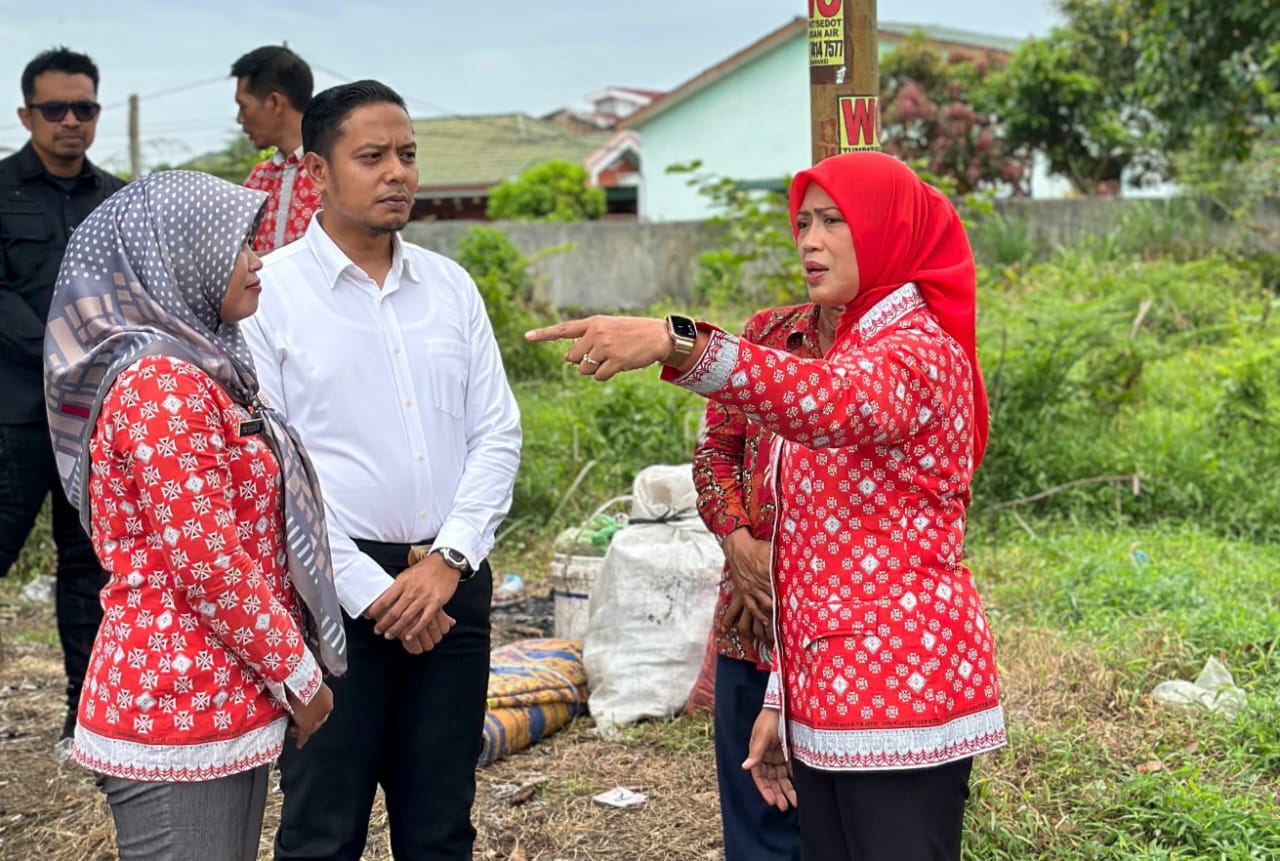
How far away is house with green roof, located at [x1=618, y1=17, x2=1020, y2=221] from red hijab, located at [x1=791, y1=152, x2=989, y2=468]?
2021 centimetres

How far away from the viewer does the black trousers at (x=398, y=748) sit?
102 inches

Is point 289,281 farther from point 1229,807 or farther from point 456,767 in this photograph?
point 1229,807

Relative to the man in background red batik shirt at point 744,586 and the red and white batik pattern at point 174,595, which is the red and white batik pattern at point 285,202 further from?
the red and white batik pattern at point 174,595

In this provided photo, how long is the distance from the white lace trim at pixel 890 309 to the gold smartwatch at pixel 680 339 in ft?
1.24

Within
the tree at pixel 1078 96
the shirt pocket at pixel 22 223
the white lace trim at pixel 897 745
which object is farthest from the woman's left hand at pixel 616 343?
the tree at pixel 1078 96

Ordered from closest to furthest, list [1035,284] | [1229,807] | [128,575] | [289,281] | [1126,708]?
[128,575] → [289,281] → [1229,807] → [1126,708] → [1035,284]

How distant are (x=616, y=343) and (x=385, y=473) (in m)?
0.90

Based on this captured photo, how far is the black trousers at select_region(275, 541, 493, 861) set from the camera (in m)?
2.60

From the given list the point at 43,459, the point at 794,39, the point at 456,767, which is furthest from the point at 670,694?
the point at 794,39

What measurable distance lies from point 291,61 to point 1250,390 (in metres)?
5.31

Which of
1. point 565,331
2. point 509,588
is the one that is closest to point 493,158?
point 509,588

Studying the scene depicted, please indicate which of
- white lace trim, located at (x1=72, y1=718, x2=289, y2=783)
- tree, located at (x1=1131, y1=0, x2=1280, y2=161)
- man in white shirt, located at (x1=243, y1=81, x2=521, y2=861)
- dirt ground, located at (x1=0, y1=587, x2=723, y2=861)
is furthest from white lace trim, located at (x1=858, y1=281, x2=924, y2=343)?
tree, located at (x1=1131, y1=0, x2=1280, y2=161)

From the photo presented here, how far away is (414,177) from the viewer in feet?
9.12

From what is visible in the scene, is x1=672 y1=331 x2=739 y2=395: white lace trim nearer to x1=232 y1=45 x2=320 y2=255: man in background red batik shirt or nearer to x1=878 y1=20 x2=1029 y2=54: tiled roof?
x1=232 y1=45 x2=320 y2=255: man in background red batik shirt
